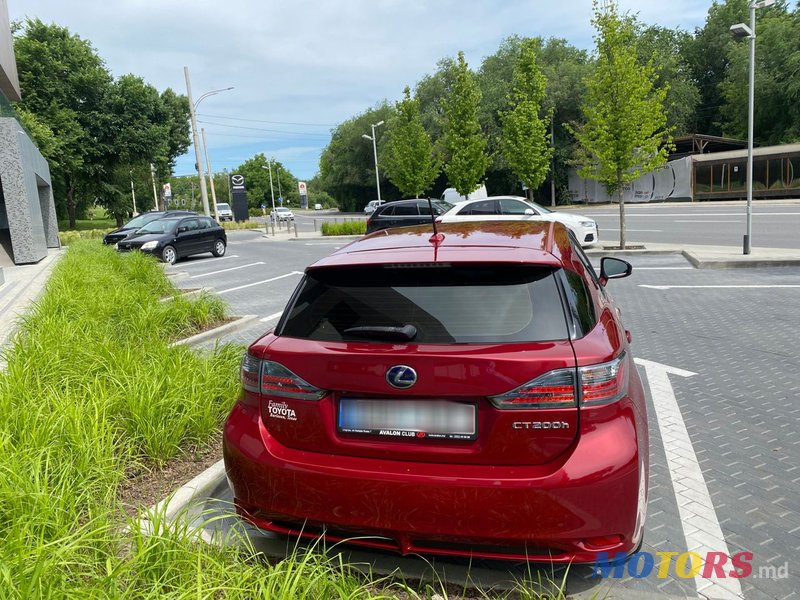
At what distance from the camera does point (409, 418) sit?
2428 mm

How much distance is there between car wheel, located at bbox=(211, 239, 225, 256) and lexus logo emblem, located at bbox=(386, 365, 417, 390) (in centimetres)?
2121

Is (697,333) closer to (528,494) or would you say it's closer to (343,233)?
(528,494)

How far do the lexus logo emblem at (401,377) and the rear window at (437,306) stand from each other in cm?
14

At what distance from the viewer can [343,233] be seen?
3172 centimetres

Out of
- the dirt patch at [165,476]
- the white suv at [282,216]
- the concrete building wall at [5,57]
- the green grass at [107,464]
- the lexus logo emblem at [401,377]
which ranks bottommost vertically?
the dirt patch at [165,476]

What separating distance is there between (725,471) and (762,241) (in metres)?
15.2

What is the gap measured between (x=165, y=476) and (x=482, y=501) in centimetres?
244

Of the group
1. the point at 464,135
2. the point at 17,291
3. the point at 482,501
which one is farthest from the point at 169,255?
the point at 482,501

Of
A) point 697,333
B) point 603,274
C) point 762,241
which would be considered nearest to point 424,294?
point 603,274

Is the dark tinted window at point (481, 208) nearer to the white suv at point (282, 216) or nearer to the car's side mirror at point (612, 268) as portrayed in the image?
the car's side mirror at point (612, 268)

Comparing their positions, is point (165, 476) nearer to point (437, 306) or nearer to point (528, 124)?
point (437, 306)

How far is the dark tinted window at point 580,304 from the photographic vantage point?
253 cm

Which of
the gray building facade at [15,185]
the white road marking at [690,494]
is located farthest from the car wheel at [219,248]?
the white road marking at [690,494]

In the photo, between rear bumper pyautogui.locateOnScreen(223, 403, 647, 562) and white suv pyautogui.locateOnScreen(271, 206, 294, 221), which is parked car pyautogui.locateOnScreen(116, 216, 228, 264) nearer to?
white suv pyautogui.locateOnScreen(271, 206, 294, 221)
